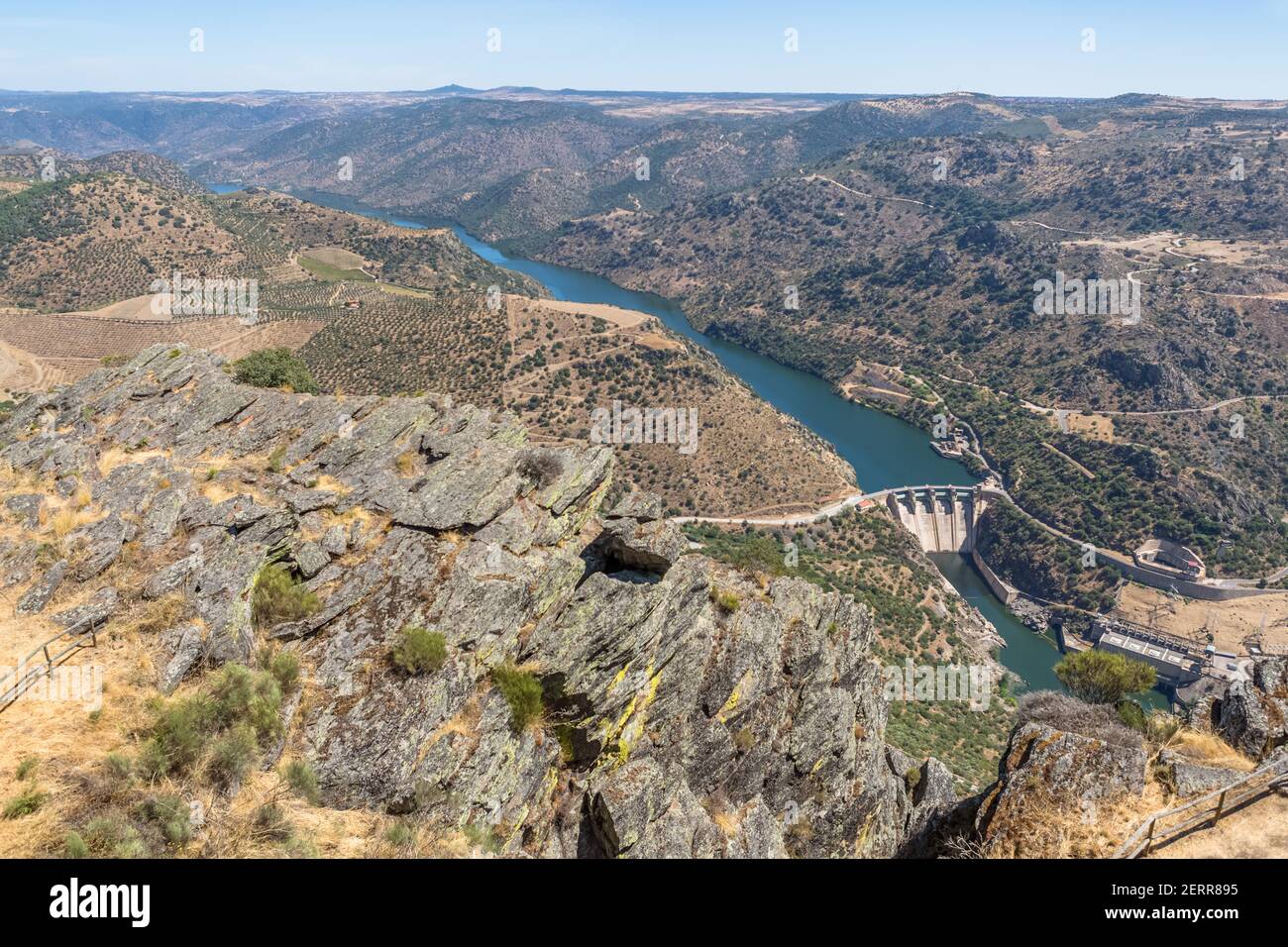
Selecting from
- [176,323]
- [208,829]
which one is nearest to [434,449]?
[208,829]

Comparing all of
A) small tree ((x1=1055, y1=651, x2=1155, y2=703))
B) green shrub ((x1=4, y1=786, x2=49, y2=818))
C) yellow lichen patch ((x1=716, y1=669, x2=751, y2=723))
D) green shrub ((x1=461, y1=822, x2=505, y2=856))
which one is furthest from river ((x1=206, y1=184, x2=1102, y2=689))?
green shrub ((x1=4, y1=786, x2=49, y2=818))

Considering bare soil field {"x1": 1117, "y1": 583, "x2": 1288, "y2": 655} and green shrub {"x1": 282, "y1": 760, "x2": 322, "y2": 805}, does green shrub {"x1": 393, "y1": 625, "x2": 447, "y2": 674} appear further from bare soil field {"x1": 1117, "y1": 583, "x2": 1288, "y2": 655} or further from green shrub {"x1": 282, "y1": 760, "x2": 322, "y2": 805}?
bare soil field {"x1": 1117, "y1": 583, "x2": 1288, "y2": 655}

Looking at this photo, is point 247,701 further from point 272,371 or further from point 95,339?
point 95,339

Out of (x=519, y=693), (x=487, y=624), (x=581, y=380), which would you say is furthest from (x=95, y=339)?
(x=519, y=693)

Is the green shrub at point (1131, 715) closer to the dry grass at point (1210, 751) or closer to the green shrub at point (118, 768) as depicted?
the dry grass at point (1210, 751)

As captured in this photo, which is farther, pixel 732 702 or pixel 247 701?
pixel 732 702

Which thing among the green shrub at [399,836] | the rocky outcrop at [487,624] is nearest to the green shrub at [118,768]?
the rocky outcrop at [487,624]

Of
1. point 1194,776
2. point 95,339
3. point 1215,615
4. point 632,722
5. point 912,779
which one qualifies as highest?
point 95,339

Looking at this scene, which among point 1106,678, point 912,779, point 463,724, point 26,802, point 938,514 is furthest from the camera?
point 938,514
